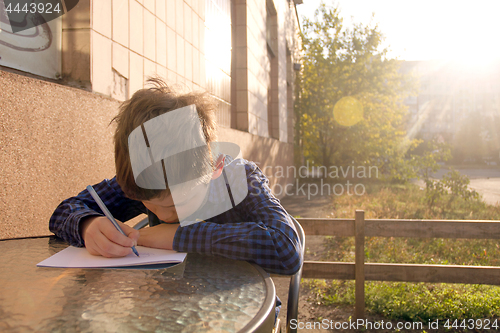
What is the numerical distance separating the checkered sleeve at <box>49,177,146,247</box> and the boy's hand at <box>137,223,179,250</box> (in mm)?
261

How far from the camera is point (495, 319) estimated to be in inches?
109

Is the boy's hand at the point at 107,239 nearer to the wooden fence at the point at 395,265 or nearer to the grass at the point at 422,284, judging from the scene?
the wooden fence at the point at 395,265

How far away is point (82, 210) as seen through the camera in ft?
4.29

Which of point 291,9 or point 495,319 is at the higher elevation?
point 291,9

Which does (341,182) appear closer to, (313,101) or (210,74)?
(313,101)

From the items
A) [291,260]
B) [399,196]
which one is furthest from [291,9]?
[291,260]

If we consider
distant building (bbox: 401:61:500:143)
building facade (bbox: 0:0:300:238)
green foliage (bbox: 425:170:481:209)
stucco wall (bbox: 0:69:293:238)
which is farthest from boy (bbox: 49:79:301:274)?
distant building (bbox: 401:61:500:143)

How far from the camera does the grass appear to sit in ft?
9.57

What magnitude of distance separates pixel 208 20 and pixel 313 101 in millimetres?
10838

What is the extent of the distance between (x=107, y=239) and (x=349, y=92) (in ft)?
50.2

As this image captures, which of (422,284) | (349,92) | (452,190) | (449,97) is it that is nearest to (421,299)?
(422,284)

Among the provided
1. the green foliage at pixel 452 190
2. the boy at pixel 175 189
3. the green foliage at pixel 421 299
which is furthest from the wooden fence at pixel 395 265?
the green foliage at pixel 452 190

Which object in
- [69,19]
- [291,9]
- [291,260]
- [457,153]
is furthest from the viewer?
[457,153]

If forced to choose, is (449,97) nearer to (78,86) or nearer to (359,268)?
(359,268)
